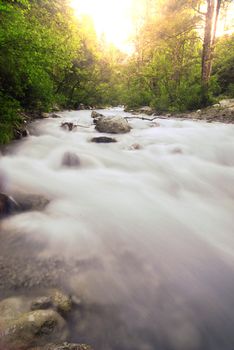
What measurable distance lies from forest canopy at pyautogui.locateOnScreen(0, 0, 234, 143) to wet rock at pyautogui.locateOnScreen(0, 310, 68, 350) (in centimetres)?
341

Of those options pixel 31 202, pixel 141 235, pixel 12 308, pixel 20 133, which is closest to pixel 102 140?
pixel 20 133

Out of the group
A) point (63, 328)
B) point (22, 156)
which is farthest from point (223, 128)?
point (63, 328)

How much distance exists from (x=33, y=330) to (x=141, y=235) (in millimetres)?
1402

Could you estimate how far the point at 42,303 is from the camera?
1633 millimetres

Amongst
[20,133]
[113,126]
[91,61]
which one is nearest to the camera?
[20,133]

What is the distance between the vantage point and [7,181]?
353 centimetres

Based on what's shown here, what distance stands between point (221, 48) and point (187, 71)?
174cm

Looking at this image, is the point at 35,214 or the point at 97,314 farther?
the point at 35,214

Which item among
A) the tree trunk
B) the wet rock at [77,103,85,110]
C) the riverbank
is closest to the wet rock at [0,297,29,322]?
the riverbank

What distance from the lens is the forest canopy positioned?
4379mm

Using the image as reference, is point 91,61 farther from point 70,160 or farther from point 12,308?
point 12,308

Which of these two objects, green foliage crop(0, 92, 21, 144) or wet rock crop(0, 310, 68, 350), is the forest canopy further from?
wet rock crop(0, 310, 68, 350)

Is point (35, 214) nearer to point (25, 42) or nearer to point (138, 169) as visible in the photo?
point (138, 169)

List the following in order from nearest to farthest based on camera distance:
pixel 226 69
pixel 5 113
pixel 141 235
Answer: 1. pixel 141 235
2. pixel 5 113
3. pixel 226 69
